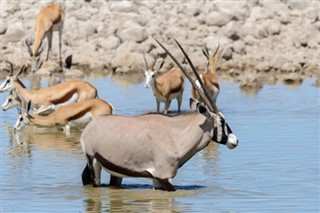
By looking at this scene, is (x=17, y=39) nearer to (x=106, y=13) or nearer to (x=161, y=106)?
Result: (x=106, y=13)

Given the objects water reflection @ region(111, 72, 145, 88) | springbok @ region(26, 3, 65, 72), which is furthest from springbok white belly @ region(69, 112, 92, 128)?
springbok @ region(26, 3, 65, 72)

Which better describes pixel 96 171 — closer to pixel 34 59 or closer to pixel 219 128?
pixel 219 128

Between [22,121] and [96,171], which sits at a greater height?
[96,171]

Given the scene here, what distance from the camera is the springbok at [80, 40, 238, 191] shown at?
11000mm

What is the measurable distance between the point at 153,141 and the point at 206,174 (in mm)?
1886

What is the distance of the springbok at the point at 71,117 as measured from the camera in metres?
16.5

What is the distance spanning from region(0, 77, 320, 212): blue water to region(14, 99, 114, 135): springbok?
0.20 metres

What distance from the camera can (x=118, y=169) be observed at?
11.1 m

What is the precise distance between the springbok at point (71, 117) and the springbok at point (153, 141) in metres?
5.19

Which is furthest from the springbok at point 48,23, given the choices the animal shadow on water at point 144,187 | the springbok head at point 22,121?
the animal shadow on water at point 144,187

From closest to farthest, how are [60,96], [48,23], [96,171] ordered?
1. [96,171]
2. [60,96]
3. [48,23]

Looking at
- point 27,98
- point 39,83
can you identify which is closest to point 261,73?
point 39,83

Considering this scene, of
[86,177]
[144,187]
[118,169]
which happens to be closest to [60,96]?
[86,177]

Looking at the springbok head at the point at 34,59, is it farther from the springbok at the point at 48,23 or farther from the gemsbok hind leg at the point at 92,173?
the gemsbok hind leg at the point at 92,173
